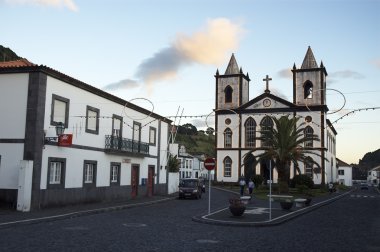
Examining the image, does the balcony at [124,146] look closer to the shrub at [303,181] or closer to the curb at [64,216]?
the curb at [64,216]

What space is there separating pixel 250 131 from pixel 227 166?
5937 mm

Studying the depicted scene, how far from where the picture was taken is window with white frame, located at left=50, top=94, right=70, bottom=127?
21.6 metres

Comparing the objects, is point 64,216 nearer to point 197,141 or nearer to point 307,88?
point 307,88

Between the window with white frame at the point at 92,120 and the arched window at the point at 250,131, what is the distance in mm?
36075

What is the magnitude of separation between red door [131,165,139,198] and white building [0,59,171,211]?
293 millimetres

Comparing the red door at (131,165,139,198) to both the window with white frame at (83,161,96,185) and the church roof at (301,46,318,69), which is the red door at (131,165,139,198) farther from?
the church roof at (301,46,318,69)

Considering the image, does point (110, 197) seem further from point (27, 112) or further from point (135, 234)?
point (135, 234)

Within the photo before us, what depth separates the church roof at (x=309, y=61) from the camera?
5754 centimetres

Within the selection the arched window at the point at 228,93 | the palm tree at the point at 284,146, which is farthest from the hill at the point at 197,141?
the palm tree at the point at 284,146

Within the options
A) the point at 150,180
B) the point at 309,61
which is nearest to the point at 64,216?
the point at 150,180

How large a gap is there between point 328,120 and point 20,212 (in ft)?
172

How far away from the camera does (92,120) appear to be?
25.5m

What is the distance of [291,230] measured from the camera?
1505 centimetres

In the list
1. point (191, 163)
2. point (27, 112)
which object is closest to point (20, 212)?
point (27, 112)
